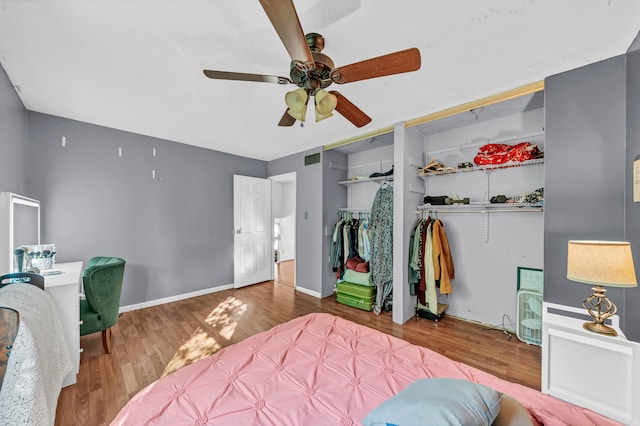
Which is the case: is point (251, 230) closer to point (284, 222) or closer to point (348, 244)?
point (348, 244)

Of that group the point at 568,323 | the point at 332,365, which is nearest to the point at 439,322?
the point at 568,323

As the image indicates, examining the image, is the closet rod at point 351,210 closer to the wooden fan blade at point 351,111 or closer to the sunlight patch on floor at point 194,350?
the wooden fan blade at point 351,111

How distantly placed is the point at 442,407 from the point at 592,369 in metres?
1.48

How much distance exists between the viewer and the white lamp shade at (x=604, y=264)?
1283mm

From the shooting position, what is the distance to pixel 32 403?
1.03 m

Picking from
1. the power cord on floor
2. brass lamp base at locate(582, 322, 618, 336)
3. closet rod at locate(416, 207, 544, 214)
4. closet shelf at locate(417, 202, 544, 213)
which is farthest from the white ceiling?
the power cord on floor

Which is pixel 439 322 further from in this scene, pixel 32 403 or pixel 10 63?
pixel 10 63

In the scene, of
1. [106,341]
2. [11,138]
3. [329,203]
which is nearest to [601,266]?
[329,203]

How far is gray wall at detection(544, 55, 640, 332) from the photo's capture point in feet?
5.81

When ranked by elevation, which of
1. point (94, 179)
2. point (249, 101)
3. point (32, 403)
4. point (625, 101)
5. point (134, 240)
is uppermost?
point (249, 101)

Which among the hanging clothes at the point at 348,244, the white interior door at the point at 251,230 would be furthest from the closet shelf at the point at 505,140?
the white interior door at the point at 251,230

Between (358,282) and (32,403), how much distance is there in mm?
3038

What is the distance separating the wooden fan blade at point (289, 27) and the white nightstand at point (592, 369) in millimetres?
2249

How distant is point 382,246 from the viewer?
326 centimetres
